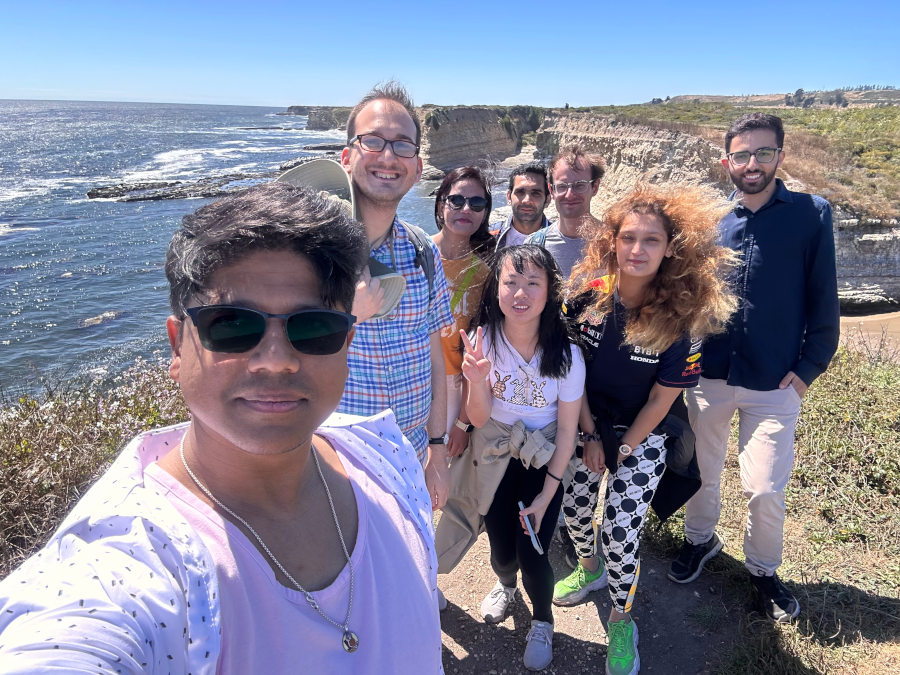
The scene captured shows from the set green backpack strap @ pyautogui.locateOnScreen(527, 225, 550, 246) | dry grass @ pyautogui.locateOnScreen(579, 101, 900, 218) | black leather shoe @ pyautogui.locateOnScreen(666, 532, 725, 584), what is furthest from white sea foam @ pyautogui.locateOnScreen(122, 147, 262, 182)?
black leather shoe @ pyautogui.locateOnScreen(666, 532, 725, 584)

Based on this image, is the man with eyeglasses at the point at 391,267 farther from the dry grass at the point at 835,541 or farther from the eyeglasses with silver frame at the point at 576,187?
the dry grass at the point at 835,541

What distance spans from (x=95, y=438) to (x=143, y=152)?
2631 inches

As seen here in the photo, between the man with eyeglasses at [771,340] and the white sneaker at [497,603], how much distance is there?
5.07ft

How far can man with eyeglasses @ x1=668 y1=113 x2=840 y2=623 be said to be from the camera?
10.3 ft

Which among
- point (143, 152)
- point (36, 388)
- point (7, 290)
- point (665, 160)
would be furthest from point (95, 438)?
point (143, 152)

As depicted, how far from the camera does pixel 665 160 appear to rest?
20.6 meters

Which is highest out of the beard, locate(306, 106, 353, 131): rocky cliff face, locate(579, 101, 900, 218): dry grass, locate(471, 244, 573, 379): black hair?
locate(306, 106, 353, 131): rocky cliff face

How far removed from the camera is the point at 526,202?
13.6 ft

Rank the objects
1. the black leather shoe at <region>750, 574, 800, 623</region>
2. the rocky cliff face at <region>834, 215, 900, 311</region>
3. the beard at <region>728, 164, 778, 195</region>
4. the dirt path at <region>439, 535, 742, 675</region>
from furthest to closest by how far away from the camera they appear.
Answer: the rocky cliff face at <region>834, 215, 900, 311</region> < the beard at <region>728, 164, 778, 195</region> < the black leather shoe at <region>750, 574, 800, 623</region> < the dirt path at <region>439, 535, 742, 675</region>

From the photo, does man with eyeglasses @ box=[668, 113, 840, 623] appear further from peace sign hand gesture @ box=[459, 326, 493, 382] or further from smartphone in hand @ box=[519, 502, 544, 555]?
peace sign hand gesture @ box=[459, 326, 493, 382]

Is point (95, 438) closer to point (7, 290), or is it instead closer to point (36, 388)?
point (36, 388)

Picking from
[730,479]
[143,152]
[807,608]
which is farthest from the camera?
[143,152]

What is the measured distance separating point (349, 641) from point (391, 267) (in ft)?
5.14

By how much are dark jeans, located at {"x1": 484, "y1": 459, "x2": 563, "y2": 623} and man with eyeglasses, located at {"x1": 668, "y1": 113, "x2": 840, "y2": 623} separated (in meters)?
1.38
